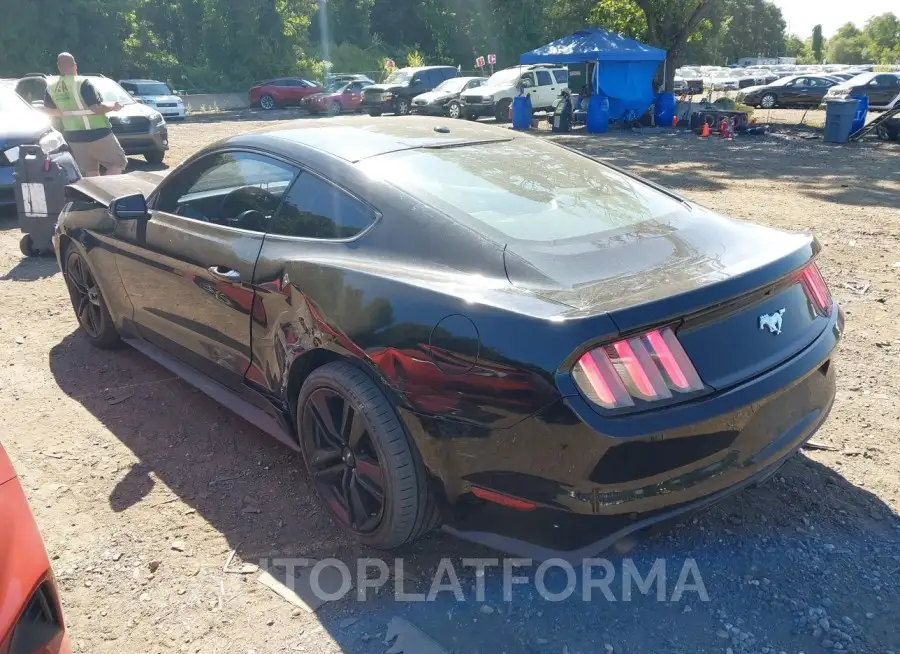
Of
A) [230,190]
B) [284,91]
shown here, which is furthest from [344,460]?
[284,91]

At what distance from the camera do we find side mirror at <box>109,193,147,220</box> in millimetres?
3756

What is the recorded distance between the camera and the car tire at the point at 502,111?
22.9m

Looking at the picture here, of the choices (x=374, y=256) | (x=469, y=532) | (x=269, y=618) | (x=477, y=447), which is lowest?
(x=269, y=618)

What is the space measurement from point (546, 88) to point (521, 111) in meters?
5.01

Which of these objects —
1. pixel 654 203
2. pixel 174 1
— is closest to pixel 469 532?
pixel 654 203

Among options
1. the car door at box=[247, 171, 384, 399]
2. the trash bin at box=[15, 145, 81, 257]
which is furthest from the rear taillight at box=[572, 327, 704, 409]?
the trash bin at box=[15, 145, 81, 257]

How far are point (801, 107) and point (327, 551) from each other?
33464 millimetres

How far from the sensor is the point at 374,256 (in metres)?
2.65

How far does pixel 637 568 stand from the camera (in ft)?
8.70

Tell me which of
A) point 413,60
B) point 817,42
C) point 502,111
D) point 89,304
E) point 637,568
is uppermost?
point 817,42

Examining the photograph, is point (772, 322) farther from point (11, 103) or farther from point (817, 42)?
point (817, 42)

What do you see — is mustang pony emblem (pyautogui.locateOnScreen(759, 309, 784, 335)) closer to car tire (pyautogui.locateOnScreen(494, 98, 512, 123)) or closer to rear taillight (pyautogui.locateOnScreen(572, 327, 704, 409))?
rear taillight (pyautogui.locateOnScreen(572, 327, 704, 409))

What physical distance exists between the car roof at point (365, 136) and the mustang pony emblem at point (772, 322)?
159 centimetres

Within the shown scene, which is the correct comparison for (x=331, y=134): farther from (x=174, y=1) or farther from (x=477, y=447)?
(x=174, y=1)
